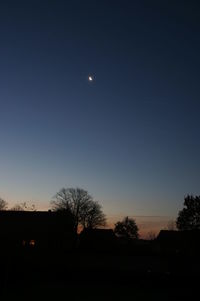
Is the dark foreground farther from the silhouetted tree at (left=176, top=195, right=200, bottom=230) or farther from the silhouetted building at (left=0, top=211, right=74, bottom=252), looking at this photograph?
the silhouetted tree at (left=176, top=195, right=200, bottom=230)

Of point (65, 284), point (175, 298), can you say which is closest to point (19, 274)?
point (65, 284)

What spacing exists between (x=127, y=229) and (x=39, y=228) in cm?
7217

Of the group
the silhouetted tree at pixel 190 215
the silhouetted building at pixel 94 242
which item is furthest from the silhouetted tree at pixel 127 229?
the silhouetted building at pixel 94 242

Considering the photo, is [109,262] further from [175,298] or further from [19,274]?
[175,298]

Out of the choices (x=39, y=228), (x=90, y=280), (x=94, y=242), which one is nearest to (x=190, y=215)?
(x=94, y=242)

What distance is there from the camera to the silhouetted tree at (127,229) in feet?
359

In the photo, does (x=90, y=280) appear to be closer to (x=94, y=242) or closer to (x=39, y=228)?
(x=39, y=228)

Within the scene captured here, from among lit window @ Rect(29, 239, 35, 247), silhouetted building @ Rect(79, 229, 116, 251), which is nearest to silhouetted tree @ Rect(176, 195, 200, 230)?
silhouetted building @ Rect(79, 229, 116, 251)

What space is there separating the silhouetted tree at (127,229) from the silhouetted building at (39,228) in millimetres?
64346

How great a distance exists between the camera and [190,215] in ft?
226

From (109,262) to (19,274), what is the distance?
12433 millimetres

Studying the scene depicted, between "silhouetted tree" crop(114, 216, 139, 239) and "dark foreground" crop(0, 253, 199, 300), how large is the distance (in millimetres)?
75097

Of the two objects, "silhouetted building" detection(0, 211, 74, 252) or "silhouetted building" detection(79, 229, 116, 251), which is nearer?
"silhouetted building" detection(0, 211, 74, 252)

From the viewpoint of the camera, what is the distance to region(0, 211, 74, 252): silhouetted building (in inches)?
1631
